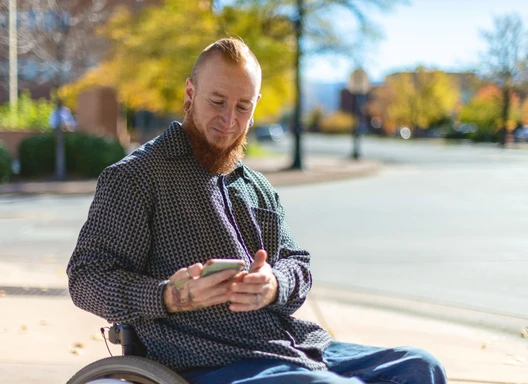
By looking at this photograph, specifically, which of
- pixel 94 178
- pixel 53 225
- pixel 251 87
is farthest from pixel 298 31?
pixel 251 87

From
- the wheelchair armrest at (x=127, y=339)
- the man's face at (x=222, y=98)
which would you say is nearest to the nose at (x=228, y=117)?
the man's face at (x=222, y=98)

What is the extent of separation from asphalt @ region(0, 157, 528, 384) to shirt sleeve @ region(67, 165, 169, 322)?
2190 mm

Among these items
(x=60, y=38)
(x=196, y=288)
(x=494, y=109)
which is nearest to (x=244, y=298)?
(x=196, y=288)

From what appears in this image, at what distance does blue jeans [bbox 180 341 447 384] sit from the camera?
6.83 feet

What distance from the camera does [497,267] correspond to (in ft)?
27.1

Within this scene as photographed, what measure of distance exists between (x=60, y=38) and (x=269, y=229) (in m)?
17.9

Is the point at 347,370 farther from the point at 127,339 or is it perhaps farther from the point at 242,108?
the point at 242,108

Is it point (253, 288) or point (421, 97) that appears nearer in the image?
point (253, 288)

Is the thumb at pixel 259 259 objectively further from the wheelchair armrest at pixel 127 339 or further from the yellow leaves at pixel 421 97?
the yellow leaves at pixel 421 97

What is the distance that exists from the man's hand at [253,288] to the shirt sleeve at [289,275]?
13 centimetres

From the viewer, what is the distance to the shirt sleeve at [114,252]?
214cm

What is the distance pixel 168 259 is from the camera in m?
2.23

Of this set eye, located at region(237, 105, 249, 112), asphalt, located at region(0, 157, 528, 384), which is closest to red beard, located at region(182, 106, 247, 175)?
eye, located at region(237, 105, 249, 112)

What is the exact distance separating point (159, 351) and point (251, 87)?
2.83 ft
